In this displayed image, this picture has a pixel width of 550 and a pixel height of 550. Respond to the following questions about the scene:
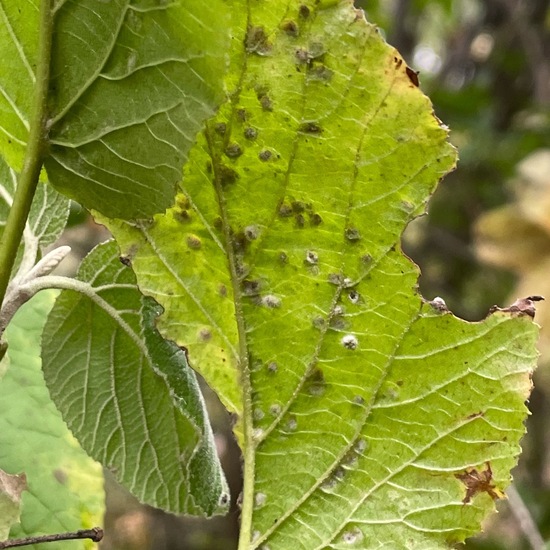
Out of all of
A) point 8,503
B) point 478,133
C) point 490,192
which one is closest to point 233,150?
point 8,503

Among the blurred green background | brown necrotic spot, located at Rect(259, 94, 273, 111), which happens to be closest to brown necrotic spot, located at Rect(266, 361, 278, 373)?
brown necrotic spot, located at Rect(259, 94, 273, 111)

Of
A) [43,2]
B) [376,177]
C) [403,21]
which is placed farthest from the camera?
[403,21]

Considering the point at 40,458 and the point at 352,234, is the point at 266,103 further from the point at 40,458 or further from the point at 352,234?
the point at 40,458

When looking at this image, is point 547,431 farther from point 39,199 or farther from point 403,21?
point 39,199

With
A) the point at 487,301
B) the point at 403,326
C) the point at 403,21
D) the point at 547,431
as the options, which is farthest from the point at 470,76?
the point at 403,326

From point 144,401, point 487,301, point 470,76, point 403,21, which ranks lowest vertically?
point 144,401

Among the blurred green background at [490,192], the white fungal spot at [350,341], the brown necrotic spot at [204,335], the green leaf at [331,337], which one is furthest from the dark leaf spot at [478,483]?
the blurred green background at [490,192]

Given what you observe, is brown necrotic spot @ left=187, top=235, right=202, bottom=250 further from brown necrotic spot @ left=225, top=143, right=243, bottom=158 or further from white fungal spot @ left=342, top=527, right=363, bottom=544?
white fungal spot @ left=342, top=527, right=363, bottom=544
